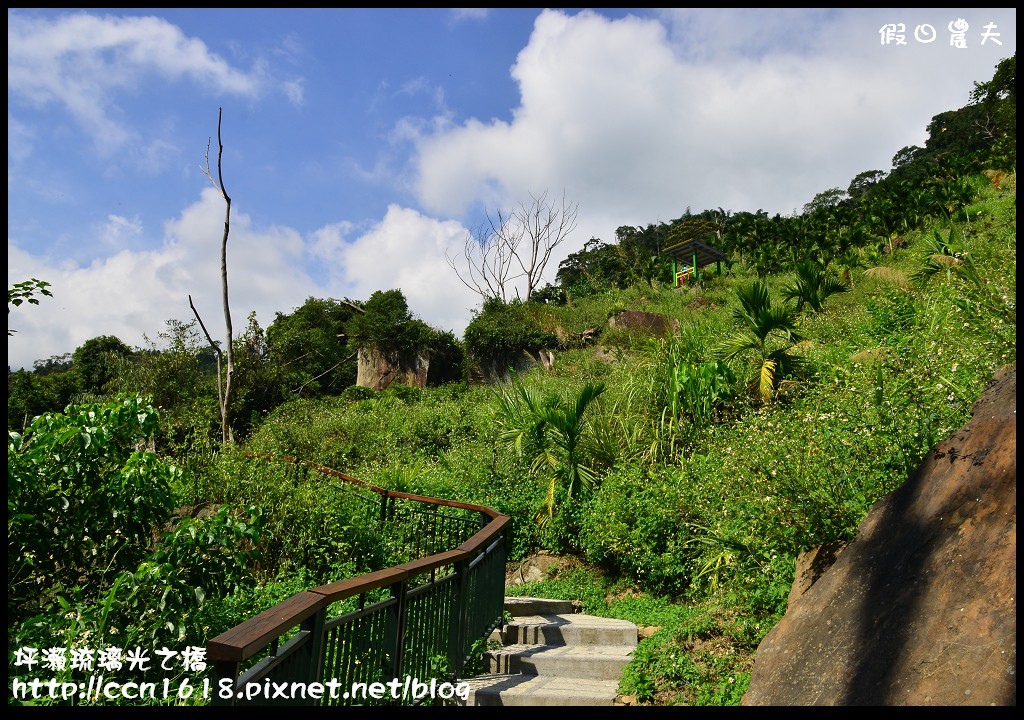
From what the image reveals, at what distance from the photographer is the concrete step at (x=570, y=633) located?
6.13 metres

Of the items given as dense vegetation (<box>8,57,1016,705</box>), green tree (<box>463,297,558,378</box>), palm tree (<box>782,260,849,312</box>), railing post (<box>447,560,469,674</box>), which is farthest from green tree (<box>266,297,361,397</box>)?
railing post (<box>447,560,469,674</box>)

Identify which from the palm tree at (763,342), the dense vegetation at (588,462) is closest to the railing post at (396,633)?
the dense vegetation at (588,462)

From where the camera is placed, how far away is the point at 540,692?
4.88 m

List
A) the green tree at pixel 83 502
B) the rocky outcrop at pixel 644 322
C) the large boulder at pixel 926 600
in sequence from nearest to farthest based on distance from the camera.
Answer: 1. the large boulder at pixel 926 600
2. the green tree at pixel 83 502
3. the rocky outcrop at pixel 644 322

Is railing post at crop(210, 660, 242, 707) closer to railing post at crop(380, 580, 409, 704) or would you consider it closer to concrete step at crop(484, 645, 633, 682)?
railing post at crop(380, 580, 409, 704)

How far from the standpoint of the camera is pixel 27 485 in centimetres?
408

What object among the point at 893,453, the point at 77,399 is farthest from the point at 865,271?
the point at 77,399

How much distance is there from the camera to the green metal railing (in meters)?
2.42

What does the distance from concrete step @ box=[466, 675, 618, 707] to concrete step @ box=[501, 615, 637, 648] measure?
0.80m

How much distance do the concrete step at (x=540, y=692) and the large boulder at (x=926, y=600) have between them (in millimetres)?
1206

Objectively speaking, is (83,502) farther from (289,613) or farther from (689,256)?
(689,256)

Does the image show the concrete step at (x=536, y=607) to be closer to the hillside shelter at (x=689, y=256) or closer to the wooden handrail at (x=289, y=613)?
the wooden handrail at (x=289, y=613)
